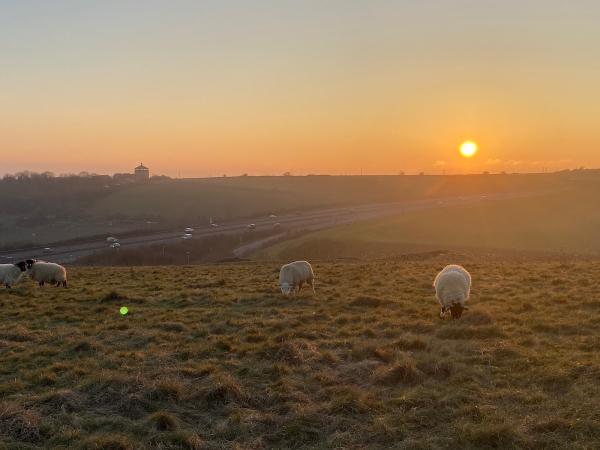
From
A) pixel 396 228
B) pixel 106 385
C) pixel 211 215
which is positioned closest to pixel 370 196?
pixel 211 215

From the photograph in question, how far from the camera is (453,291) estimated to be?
51.3 feet

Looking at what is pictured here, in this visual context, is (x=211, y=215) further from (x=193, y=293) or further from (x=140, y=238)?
(x=193, y=293)

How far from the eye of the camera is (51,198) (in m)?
144

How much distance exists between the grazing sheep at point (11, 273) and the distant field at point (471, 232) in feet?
109

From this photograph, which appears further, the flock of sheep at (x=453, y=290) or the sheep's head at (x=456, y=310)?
the flock of sheep at (x=453, y=290)

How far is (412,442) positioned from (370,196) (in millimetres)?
155411

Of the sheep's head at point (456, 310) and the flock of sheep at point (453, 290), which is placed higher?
the flock of sheep at point (453, 290)

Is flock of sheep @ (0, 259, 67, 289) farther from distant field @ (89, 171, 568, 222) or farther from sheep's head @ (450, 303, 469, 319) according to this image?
distant field @ (89, 171, 568, 222)

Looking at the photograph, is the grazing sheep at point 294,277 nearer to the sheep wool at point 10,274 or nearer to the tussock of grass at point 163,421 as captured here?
the tussock of grass at point 163,421

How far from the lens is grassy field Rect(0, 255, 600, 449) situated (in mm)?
7879

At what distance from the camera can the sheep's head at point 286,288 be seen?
2038cm

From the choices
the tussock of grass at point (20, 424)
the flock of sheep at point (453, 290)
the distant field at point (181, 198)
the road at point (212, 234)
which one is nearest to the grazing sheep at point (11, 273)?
the tussock of grass at point (20, 424)

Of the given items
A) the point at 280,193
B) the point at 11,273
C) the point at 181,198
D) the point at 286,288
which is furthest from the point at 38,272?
the point at 280,193

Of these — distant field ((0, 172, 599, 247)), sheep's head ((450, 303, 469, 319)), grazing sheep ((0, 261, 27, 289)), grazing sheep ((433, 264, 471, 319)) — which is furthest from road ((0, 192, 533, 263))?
sheep's head ((450, 303, 469, 319))
